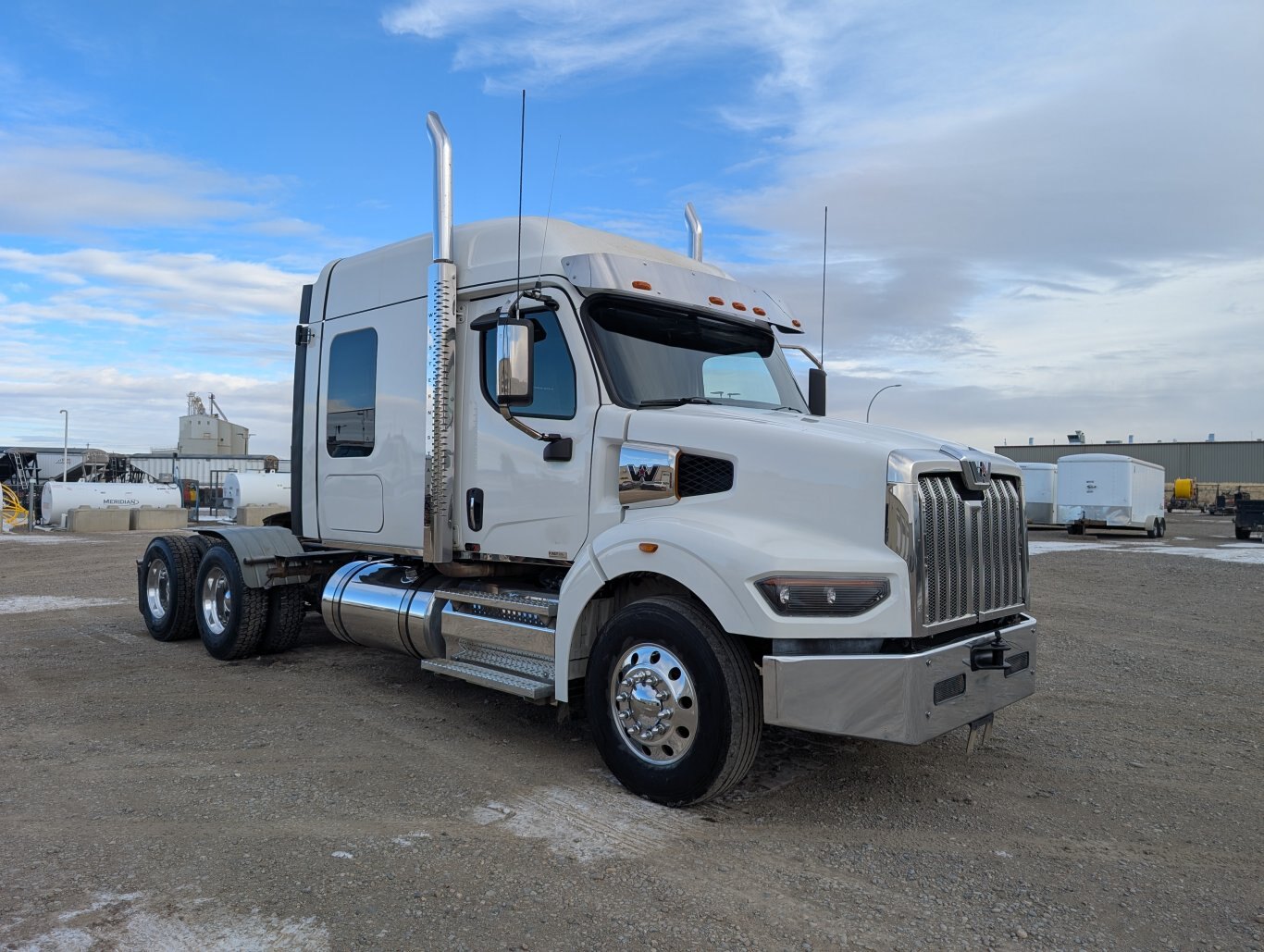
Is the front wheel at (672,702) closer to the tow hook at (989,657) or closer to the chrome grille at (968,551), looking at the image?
the chrome grille at (968,551)

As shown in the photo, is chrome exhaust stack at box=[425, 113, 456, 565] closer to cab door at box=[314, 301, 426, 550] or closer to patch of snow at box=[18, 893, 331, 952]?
cab door at box=[314, 301, 426, 550]

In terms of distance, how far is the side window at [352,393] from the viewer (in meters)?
6.76

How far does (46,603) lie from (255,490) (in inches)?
693

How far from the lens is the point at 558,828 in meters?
4.26

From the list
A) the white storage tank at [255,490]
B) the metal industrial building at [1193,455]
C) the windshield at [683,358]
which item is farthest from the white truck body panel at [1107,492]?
the metal industrial building at [1193,455]

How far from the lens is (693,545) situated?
14.3 feet

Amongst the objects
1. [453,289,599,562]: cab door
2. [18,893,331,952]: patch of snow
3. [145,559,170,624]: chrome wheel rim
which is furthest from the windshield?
[145,559,170,624]: chrome wheel rim

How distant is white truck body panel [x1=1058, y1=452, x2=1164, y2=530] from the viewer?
28031 mm

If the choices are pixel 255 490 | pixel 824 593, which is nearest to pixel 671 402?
pixel 824 593

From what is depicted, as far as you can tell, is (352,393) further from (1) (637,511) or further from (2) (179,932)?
(2) (179,932)

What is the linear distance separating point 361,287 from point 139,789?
3.78m

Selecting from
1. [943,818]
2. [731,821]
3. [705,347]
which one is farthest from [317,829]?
[705,347]

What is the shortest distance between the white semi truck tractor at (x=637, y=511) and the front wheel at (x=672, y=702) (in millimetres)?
13

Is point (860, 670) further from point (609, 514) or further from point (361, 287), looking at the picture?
point (361, 287)
